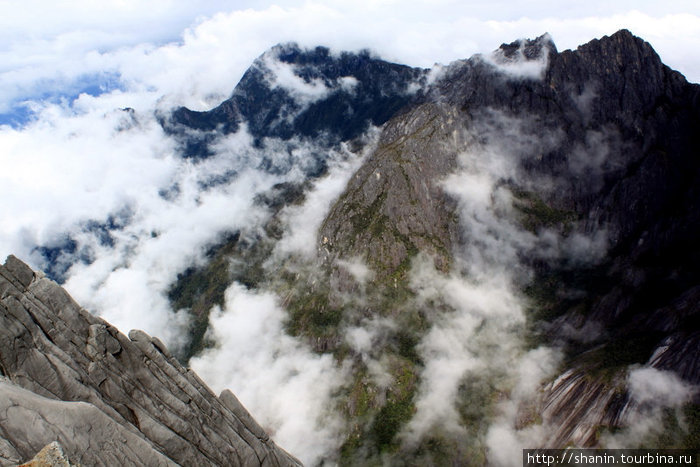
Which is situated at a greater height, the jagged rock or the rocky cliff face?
the rocky cliff face

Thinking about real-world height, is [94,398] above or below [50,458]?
above

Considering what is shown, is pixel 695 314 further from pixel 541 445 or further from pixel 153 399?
pixel 153 399

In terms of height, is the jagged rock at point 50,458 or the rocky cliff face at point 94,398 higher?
the rocky cliff face at point 94,398

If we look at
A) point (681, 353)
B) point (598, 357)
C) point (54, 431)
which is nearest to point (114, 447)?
point (54, 431)

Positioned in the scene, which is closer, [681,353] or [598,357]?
[681,353]

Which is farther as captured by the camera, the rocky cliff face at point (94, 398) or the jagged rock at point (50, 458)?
the rocky cliff face at point (94, 398)

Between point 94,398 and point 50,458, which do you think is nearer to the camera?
point 50,458

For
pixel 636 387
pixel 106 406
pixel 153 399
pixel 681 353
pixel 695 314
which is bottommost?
pixel 106 406

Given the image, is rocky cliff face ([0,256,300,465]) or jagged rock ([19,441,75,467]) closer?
jagged rock ([19,441,75,467])
